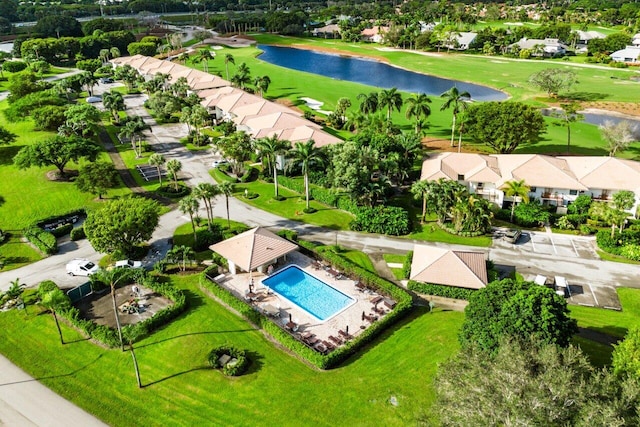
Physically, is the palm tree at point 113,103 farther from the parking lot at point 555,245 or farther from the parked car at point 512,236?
the parked car at point 512,236

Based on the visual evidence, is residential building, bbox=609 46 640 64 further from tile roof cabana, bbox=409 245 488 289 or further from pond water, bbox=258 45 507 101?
tile roof cabana, bbox=409 245 488 289

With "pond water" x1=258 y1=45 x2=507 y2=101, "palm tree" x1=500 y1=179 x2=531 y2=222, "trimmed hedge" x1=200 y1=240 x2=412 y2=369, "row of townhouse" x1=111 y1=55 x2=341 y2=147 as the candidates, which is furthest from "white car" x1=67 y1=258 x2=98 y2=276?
"pond water" x1=258 y1=45 x2=507 y2=101

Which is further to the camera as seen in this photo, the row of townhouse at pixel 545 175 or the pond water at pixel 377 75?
the pond water at pixel 377 75

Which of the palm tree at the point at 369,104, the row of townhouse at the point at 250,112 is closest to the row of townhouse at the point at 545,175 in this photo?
the row of townhouse at the point at 250,112

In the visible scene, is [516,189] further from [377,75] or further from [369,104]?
[377,75]

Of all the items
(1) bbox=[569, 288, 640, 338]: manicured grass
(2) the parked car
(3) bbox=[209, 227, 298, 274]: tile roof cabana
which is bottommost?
(1) bbox=[569, 288, 640, 338]: manicured grass
